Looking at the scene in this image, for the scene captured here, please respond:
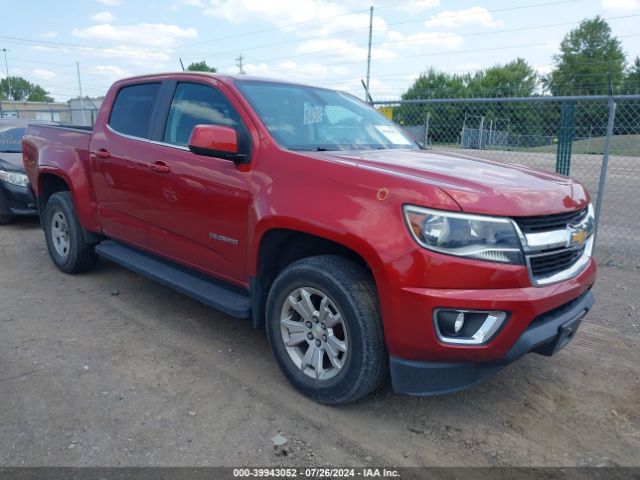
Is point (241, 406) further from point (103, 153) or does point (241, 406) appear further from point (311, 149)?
point (103, 153)

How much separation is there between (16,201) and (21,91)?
122681mm

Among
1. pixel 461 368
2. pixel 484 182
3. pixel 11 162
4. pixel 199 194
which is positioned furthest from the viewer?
pixel 11 162

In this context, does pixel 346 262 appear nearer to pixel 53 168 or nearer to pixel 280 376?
pixel 280 376

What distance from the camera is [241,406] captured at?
9.87ft

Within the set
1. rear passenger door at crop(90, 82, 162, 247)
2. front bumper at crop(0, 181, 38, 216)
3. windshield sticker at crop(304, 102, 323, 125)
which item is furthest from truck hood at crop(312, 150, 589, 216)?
front bumper at crop(0, 181, 38, 216)

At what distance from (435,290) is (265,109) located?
1.76 m

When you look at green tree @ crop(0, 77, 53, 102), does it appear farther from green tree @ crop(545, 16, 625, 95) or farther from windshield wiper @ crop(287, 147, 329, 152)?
windshield wiper @ crop(287, 147, 329, 152)

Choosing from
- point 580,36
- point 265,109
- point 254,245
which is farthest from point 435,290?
point 580,36

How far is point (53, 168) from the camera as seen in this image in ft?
16.7

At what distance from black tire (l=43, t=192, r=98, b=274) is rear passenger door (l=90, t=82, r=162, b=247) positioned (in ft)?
1.80

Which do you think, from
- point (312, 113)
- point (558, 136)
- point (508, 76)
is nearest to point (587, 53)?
point (508, 76)

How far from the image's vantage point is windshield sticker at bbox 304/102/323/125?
3.64 m

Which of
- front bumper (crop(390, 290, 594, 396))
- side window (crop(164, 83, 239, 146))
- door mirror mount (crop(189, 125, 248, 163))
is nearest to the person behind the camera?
front bumper (crop(390, 290, 594, 396))

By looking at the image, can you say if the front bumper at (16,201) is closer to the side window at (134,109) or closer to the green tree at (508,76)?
the side window at (134,109)
